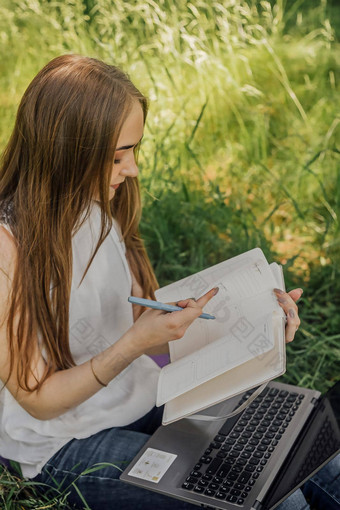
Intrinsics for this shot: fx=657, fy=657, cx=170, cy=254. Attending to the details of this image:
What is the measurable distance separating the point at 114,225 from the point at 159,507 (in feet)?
2.17

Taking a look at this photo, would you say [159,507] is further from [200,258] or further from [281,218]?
[281,218]

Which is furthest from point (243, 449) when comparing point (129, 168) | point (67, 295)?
point (129, 168)

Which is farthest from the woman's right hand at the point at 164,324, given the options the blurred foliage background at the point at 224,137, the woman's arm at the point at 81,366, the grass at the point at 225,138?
the blurred foliage background at the point at 224,137

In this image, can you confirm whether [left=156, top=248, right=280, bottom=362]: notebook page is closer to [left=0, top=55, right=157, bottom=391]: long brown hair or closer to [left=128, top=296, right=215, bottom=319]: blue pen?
[left=128, top=296, right=215, bottom=319]: blue pen

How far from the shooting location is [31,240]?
1.30m

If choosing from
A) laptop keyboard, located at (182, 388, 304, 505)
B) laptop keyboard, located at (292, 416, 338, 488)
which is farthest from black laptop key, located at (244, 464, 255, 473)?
laptop keyboard, located at (292, 416, 338, 488)

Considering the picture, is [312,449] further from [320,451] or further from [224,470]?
[224,470]

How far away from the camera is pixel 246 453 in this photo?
1331 mm

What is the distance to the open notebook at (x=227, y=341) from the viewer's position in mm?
1142

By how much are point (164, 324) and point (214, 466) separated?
12.2 inches

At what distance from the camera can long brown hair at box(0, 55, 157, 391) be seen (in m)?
1.26

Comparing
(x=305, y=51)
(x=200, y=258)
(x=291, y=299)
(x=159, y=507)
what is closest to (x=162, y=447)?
(x=159, y=507)

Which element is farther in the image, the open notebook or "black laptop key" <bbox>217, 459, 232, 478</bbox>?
A: "black laptop key" <bbox>217, 459, 232, 478</bbox>

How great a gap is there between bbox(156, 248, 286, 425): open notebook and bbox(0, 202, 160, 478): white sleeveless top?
19 cm
